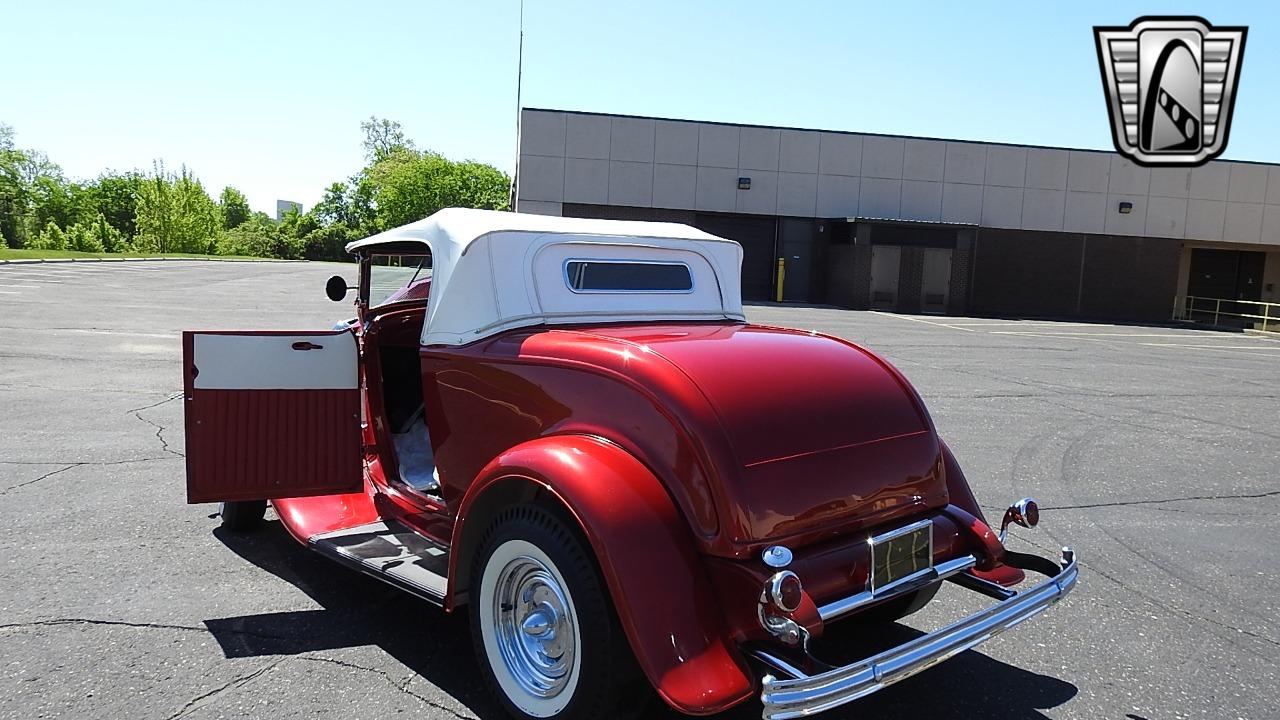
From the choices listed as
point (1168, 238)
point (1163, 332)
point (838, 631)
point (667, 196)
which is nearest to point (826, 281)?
point (667, 196)

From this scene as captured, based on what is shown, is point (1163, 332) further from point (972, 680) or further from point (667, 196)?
point (972, 680)

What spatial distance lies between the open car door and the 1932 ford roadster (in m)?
0.01

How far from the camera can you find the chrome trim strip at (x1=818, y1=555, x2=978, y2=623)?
9.14 ft

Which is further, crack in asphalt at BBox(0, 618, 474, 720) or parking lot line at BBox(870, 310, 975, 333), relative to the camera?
parking lot line at BBox(870, 310, 975, 333)

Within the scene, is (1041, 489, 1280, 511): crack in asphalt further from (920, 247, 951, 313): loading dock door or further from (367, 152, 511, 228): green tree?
(367, 152, 511, 228): green tree

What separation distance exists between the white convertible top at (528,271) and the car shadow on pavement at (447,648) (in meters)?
1.26

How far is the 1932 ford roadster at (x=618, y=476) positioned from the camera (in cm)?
270

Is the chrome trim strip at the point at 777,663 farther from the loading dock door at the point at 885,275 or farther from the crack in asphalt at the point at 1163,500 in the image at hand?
the loading dock door at the point at 885,275

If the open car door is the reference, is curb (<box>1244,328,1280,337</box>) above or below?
below

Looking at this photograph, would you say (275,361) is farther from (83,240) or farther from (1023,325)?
(83,240)

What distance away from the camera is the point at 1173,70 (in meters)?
11.9

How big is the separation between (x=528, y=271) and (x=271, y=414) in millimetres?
1534

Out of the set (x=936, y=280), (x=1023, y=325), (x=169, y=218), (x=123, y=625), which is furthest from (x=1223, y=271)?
(x=169, y=218)

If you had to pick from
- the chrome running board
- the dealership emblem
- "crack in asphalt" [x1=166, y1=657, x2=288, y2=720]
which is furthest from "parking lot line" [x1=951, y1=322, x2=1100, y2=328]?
"crack in asphalt" [x1=166, y1=657, x2=288, y2=720]
